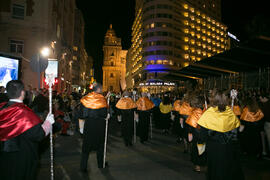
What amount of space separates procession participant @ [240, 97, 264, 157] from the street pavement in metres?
0.38

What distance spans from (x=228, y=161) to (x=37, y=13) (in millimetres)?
24940

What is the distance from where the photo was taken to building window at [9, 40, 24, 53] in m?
22.6

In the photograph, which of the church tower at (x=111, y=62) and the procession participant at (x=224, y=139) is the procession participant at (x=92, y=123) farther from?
the church tower at (x=111, y=62)

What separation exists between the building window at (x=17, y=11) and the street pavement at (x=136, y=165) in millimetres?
19450

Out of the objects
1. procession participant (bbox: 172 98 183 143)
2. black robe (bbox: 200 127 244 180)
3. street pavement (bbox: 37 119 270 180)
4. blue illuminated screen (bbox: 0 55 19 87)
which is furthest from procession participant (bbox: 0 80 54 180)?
blue illuminated screen (bbox: 0 55 19 87)

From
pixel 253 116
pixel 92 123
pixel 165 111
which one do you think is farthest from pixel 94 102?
pixel 165 111

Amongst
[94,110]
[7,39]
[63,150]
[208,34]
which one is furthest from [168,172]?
[208,34]

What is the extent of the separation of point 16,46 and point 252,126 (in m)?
23.3

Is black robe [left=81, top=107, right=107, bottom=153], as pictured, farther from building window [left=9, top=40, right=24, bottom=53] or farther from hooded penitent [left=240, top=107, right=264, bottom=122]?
building window [left=9, top=40, right=24, bottom=53]

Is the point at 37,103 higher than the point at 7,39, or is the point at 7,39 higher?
the point at 7,39

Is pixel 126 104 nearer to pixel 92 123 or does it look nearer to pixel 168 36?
pixel 92 123

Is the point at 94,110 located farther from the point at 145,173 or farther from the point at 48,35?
the point at 48,35

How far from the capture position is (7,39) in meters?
22.3

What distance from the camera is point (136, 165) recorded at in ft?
20.6
